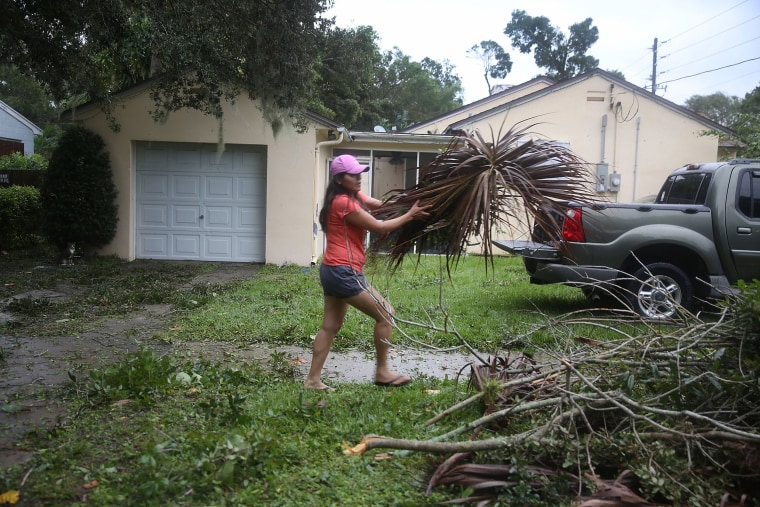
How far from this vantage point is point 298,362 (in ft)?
20.4

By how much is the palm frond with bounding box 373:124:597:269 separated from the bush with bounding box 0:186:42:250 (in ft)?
44.7

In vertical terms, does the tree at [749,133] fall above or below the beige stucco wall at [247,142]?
above

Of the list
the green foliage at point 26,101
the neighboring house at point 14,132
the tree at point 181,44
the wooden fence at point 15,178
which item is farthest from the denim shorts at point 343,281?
the green foliage at point 26,101

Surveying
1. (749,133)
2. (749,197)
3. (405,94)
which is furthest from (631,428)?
(405,94)

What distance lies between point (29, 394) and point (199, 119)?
9.73 meters

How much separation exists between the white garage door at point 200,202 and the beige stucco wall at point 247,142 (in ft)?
1.09

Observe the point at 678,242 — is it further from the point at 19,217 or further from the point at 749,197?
the point at 19,217

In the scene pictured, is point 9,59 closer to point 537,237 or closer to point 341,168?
point 341,168

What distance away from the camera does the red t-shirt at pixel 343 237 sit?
16.5ft

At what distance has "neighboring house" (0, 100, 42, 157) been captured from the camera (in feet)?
105

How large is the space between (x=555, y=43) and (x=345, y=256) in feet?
169

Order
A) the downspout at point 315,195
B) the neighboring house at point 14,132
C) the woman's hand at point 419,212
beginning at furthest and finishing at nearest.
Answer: the neighboring house at point 14,132 → the downspout at point 315,195 → the woman's hand at point 419,212

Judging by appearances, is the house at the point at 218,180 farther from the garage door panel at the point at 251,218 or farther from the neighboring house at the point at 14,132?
the neighboring house at the point at 14,132

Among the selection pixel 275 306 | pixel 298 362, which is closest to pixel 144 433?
pixel 298 362
